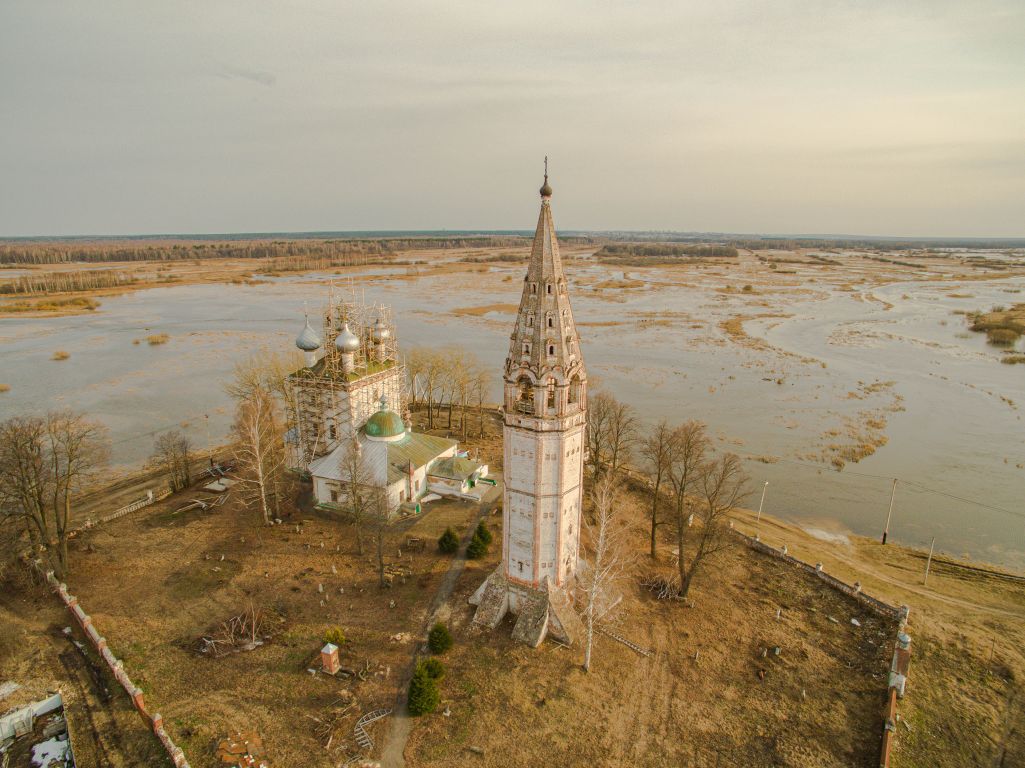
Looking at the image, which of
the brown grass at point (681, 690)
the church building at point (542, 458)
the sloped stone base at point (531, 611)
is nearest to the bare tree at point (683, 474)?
the brown grass at point (681, 690)

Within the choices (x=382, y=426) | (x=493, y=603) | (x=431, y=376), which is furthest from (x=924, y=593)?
(x=431, y=376)

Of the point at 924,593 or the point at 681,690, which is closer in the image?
the point at 681,690

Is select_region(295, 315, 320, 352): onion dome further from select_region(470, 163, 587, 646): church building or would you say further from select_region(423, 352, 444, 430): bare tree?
select_region(470, 163, 587, 646): church building

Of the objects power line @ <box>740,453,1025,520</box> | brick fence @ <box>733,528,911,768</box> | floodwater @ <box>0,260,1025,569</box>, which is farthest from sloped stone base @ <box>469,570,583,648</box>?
power line @ <box>740,453,1025,520</box>

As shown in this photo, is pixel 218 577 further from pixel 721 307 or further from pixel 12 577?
pixel 721 307

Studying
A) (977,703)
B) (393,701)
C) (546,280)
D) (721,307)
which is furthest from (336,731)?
(721,307)

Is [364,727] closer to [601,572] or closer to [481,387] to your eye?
[601,572]
